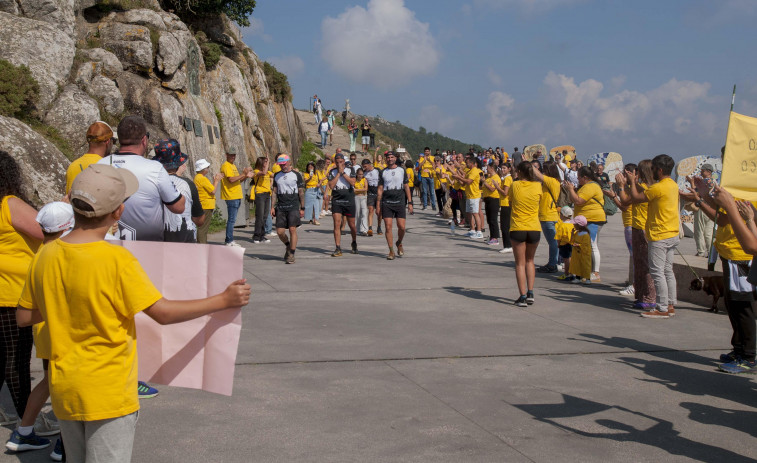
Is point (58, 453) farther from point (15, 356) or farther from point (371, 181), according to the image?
point (371, 181)

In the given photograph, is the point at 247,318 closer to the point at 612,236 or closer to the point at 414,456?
the point at 414,456

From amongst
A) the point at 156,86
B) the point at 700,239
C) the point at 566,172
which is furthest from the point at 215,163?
the point at 700,239

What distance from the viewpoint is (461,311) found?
936 centimetres

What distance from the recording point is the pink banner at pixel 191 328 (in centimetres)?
344

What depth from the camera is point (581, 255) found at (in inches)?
475

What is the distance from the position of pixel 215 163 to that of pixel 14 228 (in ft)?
62.2

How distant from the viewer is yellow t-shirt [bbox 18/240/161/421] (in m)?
2.92

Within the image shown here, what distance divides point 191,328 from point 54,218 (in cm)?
116

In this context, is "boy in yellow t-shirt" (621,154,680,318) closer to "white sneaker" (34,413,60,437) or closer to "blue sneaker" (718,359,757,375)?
"blue sneaker" (718,359,757,375)

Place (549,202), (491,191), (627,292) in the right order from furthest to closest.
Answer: (491,191) < (549,202) < (627,292)

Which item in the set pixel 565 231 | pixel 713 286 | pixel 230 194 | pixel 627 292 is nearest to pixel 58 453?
pixel 713 286

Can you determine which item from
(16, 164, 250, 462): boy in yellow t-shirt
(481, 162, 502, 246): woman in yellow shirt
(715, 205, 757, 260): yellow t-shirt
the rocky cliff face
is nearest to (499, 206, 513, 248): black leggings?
(481, 162, 502, 246): woman in yellow shirt

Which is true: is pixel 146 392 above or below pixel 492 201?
below

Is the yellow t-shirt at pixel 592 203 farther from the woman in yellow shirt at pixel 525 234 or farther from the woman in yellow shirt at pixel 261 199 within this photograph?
A: the woman in yellow shirt at pixel 261 199
